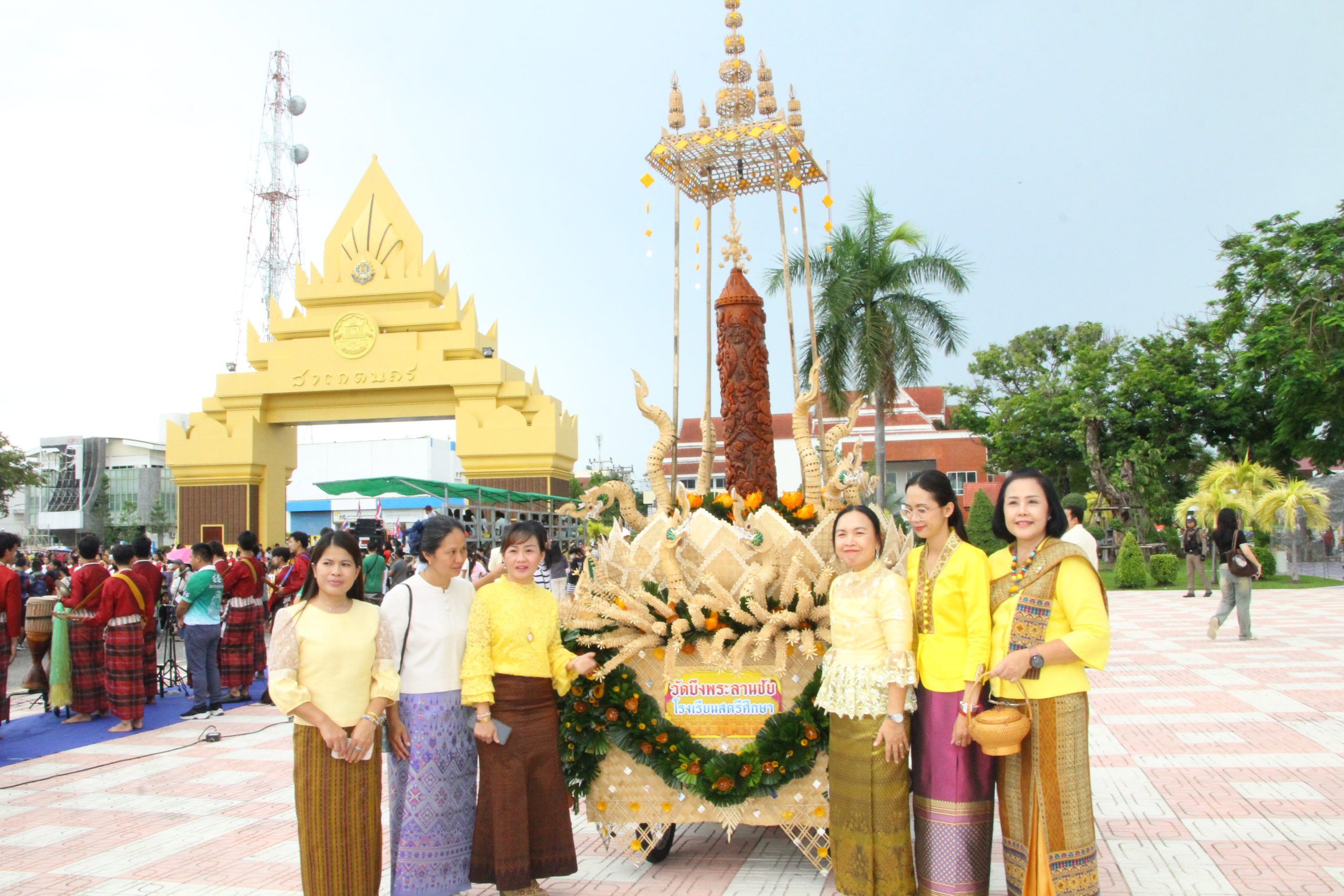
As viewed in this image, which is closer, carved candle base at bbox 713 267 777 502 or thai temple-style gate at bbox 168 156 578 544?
carved candle base at bbox 713 267 777 502

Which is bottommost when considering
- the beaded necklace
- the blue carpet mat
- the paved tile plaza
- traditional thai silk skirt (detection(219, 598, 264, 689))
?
the blue carpet mat

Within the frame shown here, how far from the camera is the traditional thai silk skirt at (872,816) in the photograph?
10.1 feet

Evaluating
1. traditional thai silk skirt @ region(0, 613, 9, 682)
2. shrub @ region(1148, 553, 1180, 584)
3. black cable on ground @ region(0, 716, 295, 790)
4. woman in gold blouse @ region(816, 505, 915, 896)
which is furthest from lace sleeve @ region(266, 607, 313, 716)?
shrub @ region(1148, 553, 1180, 584)

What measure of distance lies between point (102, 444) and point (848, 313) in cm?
4261

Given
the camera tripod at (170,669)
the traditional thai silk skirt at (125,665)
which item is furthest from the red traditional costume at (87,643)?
the camera tripod at (170,669)

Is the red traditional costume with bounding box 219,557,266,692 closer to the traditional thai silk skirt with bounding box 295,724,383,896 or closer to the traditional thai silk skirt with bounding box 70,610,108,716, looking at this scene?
the traditional thai silk skirt with bounding box 70,610,108,716

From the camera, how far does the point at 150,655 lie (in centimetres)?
771

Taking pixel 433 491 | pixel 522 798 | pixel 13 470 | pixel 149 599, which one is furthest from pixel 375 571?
pixel 13 470

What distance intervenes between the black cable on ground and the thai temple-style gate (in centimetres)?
1148

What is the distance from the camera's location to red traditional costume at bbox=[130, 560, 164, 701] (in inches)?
289

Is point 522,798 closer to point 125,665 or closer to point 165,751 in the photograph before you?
point 165,751

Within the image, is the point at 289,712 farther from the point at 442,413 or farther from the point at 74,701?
the point at 442,413

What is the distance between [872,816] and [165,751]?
5.45 meters

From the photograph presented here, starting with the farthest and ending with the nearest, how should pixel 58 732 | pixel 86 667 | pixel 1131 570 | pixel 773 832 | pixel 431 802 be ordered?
pixel 1131 570 < pixel 86 667 < pixel 58 732 < pixel 773 832 < pixel 431 802
